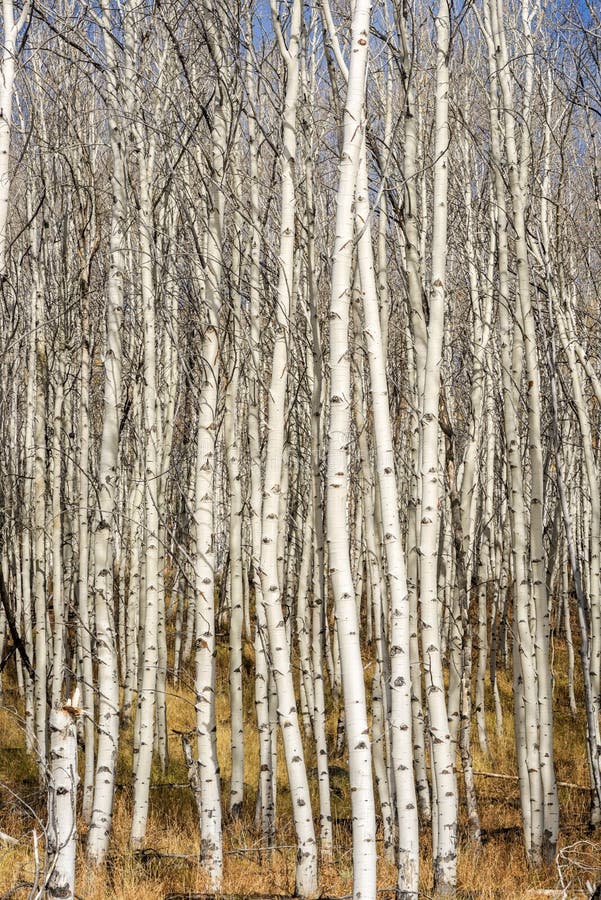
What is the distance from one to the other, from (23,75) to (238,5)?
332 cm

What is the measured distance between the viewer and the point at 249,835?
25.5ft

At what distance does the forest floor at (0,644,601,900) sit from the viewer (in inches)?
217

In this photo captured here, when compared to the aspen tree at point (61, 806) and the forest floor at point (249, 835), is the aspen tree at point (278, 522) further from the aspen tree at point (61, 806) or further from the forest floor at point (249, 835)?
the aspen tree at point (61, 806)

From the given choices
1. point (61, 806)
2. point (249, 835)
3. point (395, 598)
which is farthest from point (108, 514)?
point (249, 835)

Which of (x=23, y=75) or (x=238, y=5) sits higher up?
(x=23, y=75)

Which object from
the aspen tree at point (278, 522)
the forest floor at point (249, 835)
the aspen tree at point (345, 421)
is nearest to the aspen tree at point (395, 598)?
the aspen tree at point (345, 421)

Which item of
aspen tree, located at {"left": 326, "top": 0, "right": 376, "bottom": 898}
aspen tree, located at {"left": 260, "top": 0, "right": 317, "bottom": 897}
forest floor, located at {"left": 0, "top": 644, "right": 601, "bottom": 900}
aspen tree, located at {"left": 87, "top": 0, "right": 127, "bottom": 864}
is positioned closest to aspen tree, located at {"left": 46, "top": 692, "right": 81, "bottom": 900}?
forest floor, located at {"left": 0, "top": 644, "right": 601, "bottom": 900}

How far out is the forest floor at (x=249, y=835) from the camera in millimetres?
5516

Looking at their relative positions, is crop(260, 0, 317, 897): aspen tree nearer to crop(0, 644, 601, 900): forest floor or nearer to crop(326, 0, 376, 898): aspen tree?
crop(0, 644, 601, 900): forest floor

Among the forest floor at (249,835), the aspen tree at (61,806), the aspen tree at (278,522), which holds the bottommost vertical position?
the forest floor at (249,835)

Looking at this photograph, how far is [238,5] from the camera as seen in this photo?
5734 millimetres

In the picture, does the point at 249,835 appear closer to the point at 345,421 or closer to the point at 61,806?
the point at 61,806

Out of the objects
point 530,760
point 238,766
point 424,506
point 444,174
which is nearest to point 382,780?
point 530,760

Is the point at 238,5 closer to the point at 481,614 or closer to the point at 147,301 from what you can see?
the point at 147,301
